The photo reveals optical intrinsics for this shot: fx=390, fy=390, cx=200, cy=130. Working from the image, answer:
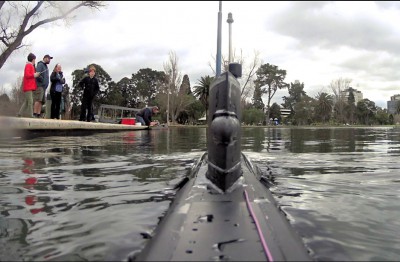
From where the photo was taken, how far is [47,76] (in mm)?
12969

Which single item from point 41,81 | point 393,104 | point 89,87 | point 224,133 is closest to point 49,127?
point 41,81

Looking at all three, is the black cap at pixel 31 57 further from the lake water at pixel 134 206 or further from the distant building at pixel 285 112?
the distant building at pixel 285 112

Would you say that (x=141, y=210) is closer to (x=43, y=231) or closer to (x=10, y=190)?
(x=43, y=231)

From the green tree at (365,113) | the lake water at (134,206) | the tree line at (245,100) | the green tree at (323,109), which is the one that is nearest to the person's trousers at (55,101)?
the lake water at (134,206)

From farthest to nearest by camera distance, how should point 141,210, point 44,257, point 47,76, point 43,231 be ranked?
point 47,76 → point 141,210 → point 43,231 → point 44,257

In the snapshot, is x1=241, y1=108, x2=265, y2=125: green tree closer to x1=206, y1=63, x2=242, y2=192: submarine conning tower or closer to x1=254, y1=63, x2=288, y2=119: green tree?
x1=254, y1=63, x2=288, y2=119: green tree

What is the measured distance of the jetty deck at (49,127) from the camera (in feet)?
8.28

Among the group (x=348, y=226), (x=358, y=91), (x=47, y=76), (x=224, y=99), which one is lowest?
(x=348, y=226)

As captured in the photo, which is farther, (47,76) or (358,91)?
(358,91)

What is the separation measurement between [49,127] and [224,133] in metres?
8.60

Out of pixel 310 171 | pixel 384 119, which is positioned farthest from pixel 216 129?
pixel 384 119

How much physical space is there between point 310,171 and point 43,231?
5.31m

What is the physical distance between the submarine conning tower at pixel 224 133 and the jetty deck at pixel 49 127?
5.28 feet

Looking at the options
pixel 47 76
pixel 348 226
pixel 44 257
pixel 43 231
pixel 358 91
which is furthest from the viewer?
pixel 358 91
